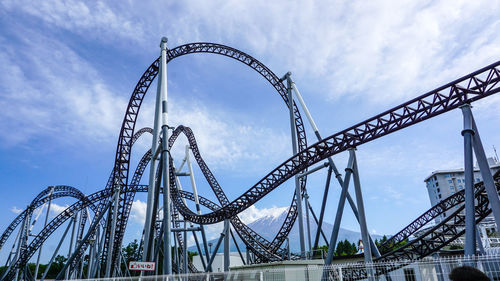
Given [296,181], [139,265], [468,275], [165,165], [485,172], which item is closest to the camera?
[468,275]

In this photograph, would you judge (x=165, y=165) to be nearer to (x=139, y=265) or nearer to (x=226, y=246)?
(x=139, y=265)

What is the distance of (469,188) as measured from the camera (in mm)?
7852

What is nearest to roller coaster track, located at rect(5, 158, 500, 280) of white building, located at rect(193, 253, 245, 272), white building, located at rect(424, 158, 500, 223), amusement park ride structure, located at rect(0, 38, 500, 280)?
amusement park ride structure, located at rect(0, 38, 500, 280)

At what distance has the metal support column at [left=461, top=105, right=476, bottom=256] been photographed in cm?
728

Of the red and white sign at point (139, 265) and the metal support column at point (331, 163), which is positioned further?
the metal support column at point (331, 163)

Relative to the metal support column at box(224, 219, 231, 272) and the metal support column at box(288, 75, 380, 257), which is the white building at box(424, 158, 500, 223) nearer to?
the metal support column at box(288, 75, 380, 257)

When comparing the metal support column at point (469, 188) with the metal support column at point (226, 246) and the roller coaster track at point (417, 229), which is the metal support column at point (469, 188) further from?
the metal support column at point (226, 246)

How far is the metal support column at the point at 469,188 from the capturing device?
7281mm

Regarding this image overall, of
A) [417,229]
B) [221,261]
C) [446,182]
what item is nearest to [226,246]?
[417,229]

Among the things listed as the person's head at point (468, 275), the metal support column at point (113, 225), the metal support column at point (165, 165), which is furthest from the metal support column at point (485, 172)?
the metal support column at point (113, 225)

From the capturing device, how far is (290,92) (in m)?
17.9

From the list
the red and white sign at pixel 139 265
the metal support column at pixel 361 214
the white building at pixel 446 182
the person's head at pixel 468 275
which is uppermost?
the white building at pixel 446 182

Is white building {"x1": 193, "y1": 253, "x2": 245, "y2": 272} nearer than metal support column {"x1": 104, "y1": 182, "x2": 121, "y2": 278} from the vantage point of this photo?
No

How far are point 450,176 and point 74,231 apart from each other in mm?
63495
